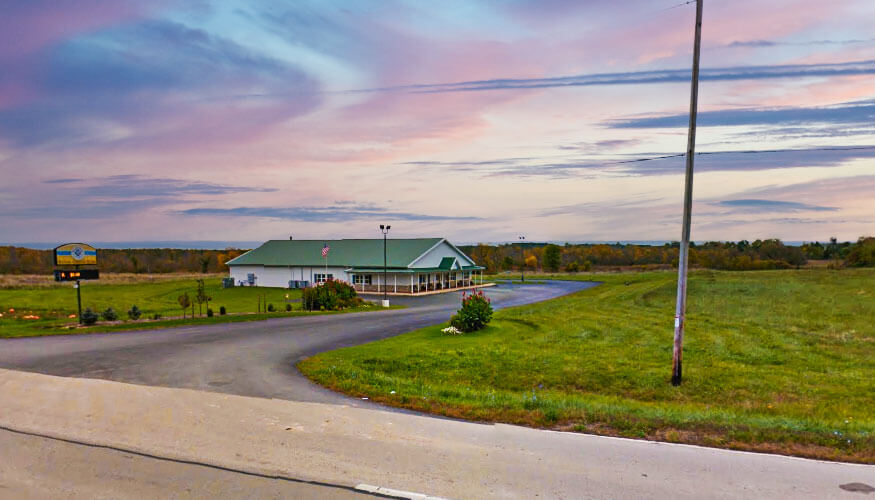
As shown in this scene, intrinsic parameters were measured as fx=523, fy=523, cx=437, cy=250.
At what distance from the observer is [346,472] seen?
6.82 metres

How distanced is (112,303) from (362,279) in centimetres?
2378

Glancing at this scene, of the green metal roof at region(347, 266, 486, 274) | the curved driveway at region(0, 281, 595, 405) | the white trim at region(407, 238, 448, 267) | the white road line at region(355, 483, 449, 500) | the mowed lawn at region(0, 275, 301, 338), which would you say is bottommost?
the mowed lawn at region(0, 275, 301, 338)

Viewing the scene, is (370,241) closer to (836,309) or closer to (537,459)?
(836,309)

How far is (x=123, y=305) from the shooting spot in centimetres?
4244

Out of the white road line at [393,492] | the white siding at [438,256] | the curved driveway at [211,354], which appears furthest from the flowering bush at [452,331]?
the white siding at [438,256]

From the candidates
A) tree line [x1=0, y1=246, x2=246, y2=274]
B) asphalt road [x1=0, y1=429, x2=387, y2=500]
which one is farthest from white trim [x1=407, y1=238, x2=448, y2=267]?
tree line [x1=0, y1=246, x2=246, y2=274]

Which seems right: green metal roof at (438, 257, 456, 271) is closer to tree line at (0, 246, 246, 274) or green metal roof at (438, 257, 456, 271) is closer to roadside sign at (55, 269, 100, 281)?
roadside sign at (55, 269, 100, 281)

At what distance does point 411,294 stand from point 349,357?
36486 millimetres

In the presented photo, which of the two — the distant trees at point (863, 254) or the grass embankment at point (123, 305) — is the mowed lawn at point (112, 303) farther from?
the distant trees at point (863, 254)

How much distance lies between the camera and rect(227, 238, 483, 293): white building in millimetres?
56312

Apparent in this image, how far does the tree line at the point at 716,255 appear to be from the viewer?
82.3 metres

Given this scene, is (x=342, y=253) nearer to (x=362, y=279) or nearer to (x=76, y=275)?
(x=362, y=279)

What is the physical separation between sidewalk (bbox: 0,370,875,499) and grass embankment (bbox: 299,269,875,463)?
86cm

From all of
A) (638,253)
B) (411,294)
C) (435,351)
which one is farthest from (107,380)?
(638,253)
